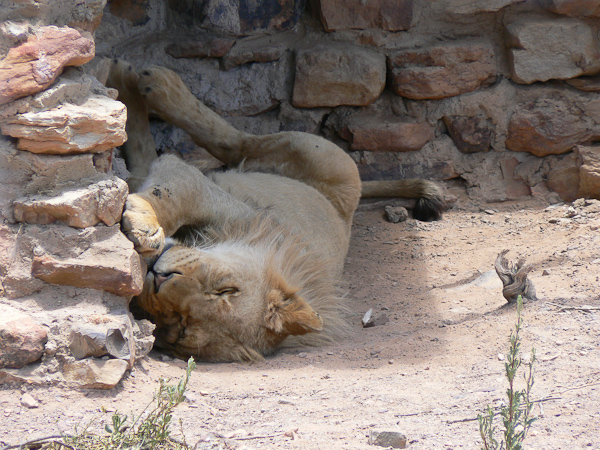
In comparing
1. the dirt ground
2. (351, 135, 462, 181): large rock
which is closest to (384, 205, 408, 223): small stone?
(351, 135, 462, 181): large rock

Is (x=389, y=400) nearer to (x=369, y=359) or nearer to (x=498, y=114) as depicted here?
(x=369, y=359)

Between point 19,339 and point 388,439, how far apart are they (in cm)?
127

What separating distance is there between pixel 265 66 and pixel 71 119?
2839 millimetres

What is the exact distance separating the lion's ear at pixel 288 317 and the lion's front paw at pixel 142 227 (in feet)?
2.18

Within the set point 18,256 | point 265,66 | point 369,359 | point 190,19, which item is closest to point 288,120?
point 265,66

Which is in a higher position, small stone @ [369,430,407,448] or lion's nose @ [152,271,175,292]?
lion's nose @ [152,271,175,292]

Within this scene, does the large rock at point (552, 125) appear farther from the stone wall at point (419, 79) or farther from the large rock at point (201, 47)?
the large rock at point (201, 47)

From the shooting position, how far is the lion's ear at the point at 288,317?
314cm

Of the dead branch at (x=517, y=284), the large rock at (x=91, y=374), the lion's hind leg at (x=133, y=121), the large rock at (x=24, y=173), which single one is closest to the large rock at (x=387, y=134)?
the lion's hind leg at (x=133, y=121)

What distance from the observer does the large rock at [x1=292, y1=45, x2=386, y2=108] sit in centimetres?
501

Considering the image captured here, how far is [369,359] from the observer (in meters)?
2.94

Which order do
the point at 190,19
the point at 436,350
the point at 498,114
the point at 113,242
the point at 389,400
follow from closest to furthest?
1. the point at 389,400
2. the point at 113,242
3. the point at 436,350
4. the point at 190,19
5. the point at 498,114

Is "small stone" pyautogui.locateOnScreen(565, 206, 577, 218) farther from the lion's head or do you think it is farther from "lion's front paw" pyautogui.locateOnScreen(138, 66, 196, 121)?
"lion's front paw" pyautogui.locateOnScreen(138, 66, 196, 121)

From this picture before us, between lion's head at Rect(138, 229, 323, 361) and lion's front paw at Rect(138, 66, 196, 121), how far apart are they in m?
1.49
